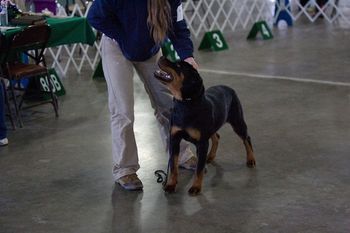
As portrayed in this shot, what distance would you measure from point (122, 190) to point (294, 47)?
5.84m

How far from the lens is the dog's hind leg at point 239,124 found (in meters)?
3.97

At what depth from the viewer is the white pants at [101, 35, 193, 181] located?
360 cm

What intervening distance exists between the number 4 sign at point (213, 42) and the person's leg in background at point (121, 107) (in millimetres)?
5289

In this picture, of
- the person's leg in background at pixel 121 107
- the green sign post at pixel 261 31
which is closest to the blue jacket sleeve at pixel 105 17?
the person's leg in background at pixel 121 107

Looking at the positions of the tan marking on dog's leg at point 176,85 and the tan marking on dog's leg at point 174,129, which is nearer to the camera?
the tan marking on dog's leg at point 176,85

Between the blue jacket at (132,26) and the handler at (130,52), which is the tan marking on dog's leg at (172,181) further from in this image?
the blue jacket at (132,26)

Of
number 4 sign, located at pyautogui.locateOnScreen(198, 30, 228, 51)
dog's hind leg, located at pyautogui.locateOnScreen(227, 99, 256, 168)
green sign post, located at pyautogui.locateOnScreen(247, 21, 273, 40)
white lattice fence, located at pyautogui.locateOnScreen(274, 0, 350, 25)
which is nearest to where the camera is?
dog's hind leg, located at pyautogui.locateOnScreen(227, 99, 256, 168)

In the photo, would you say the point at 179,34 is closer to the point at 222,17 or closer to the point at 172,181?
the point at 172,181

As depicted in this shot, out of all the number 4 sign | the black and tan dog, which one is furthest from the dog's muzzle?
the number 4 sign

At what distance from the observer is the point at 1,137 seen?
4719 mm

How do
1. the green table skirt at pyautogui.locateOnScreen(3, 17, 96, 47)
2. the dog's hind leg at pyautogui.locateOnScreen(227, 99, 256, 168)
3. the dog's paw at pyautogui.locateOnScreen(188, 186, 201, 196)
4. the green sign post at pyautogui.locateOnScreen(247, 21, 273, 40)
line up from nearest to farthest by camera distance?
the dog's paw at pyautogui.locateOnScreen(188, 186, 201, 196)
the dog's hind leg at pyautogui.locateOnScreen(227, 99, 256, 168)
the green table skirt at pyautogui.locateOnScreen(3, 17, 96, 47)
the green sign post at pyautogui.locateOnScreen(247, 21, 273, 40)

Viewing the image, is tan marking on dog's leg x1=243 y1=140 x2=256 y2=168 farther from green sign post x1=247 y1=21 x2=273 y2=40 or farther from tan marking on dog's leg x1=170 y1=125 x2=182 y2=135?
green sign post x1=247 y1=21 x2=273 y2=40

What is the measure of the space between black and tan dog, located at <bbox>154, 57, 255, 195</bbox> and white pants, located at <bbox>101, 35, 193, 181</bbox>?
0.27 m

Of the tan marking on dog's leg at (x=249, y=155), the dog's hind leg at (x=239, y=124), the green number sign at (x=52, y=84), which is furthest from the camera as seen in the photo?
the green number sign at (x=52, y=84)
